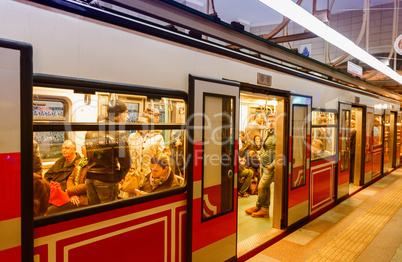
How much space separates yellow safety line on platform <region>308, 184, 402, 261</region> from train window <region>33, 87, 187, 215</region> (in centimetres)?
245

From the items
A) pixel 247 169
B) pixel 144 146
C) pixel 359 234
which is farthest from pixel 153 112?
pixel 359 234

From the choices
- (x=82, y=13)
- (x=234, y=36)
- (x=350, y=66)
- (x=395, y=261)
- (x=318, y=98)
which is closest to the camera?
(x=82, y=13)

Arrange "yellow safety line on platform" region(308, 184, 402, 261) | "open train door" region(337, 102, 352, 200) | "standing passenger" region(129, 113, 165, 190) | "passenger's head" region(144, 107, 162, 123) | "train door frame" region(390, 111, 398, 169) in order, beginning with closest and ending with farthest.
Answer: "passenger's head" region(144, 107, 162, 123)
"standing passenger" region(129, 113, 165, 190)
"yellow safety line on platform" region(308, 184, 402, 261)
"open train door" region(337, 102, 352, 200)
"train door frame" region(390, 111, 398, 169)

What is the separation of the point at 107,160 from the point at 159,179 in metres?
0.59

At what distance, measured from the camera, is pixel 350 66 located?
18.5 feet

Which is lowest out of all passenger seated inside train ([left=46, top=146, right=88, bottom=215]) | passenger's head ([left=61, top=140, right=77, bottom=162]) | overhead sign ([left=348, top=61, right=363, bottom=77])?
passenger seated inside train ([left=46, top=146, right=88, bottom=215])

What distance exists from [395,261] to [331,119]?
2.92 meters

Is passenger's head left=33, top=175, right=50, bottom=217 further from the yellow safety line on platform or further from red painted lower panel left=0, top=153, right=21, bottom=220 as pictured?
the yellow safety line on platform

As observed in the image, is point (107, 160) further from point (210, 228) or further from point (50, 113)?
point (210, 228)

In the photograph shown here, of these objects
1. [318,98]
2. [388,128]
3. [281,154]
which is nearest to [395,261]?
[281,154]

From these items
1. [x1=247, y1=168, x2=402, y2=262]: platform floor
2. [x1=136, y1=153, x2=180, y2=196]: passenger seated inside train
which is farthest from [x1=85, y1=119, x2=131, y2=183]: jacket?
[x1=247, y1=168, x2=402, y2=262]: platform floor

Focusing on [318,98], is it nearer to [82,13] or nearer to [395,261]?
[395,261]

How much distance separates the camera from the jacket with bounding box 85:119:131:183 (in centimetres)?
254

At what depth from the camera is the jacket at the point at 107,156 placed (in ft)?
8.32
